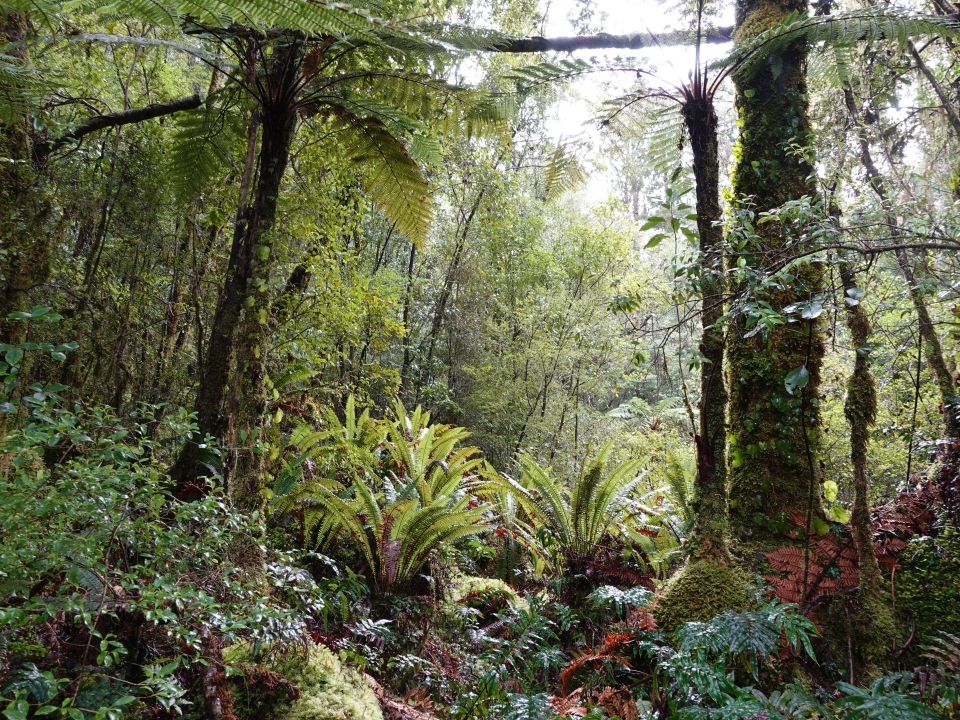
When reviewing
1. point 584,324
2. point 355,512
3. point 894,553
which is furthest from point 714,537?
point 584,324

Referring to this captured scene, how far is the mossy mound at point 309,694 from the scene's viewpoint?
6.08 feet

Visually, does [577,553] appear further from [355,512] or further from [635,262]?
[635,262]

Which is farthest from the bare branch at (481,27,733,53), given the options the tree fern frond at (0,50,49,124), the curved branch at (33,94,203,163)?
the tree fern frond at (0,50,49,124)

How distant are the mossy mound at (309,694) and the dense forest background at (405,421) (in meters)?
0.01

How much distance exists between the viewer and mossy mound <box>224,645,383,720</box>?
1854 millimetres

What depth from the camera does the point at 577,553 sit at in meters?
3.69

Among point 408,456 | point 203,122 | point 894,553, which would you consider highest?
point 203,122

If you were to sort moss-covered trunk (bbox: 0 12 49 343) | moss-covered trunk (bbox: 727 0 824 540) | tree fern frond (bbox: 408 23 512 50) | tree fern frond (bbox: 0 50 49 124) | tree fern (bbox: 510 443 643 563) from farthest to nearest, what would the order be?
tree fern (bbox: 510 443 643 563), tree fern frond (bbox: 408 23 512 50), moss-covered trunk (bbox: 727 0 824 540), moss-covered trunk (bbox: 0 12 49 343), tree fern frond (bbox: 0 50 49 124)

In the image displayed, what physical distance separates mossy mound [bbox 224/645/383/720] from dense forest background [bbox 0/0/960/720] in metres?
0.01

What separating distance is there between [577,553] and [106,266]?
4.01 metres

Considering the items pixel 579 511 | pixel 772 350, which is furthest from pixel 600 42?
pixel 579 511

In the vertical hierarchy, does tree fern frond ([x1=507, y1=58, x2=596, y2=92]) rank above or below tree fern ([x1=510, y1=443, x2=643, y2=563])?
above

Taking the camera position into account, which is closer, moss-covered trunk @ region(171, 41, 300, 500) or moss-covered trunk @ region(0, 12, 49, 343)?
moss-covered trunk @ region(0, 12, 49, 343)

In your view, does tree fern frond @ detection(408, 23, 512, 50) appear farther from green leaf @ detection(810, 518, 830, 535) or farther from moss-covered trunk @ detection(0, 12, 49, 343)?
green leaf @ detection(810, 518, 830, 535)
